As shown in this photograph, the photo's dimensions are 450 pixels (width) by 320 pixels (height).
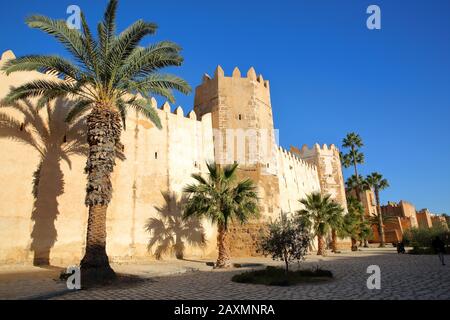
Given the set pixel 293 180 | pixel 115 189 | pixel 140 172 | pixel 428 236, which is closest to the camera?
pixel 115 189

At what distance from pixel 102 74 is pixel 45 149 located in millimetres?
5529

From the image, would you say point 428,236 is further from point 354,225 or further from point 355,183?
point 355,183

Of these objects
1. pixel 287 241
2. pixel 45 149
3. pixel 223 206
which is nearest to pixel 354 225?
pixel 223 206

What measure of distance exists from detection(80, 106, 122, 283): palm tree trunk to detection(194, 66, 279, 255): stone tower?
11446 mm

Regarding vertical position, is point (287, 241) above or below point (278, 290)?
above

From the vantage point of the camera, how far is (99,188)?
10703mm

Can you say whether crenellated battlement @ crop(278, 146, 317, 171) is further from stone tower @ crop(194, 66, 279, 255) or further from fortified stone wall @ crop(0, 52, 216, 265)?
fortified stone wall @ crop(0, 52, 216, 265)

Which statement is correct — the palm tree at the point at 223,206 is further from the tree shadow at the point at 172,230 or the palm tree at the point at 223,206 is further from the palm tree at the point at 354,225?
the palm tree at the point at 354,225

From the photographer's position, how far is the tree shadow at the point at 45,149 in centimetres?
1387

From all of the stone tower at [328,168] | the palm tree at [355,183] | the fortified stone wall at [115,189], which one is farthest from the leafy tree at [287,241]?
the palm tree at [355,183]

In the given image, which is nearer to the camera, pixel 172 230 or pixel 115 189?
pixel 115 189

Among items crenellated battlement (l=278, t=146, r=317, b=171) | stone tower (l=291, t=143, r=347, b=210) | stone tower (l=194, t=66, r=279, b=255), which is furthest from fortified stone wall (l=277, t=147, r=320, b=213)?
stone tower (l=194, t=66, r=279, b=255)

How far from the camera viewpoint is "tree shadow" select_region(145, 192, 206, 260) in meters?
18.0

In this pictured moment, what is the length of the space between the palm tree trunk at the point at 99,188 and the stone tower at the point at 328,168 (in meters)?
29.7
